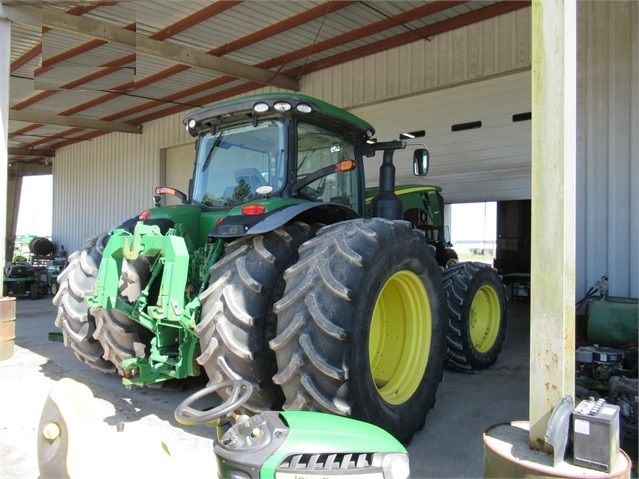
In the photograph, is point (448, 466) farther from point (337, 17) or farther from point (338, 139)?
point (337, 17)

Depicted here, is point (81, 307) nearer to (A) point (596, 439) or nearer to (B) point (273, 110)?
(B) point (273, 110)

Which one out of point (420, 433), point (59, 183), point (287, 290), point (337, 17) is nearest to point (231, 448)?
point (287, 290)

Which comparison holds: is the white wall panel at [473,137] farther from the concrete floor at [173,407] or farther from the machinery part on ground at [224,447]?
the machinery part on ground at [224,447]

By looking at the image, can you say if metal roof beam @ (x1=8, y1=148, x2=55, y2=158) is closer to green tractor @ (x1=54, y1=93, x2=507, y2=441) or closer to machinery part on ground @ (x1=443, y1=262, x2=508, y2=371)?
green tractor @ (x1=54, y1=93, x2=507, y2=441)

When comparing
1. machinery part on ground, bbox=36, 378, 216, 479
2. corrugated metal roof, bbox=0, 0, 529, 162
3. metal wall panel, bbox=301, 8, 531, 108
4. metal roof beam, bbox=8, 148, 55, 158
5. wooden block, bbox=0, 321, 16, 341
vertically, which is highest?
corrugated metal roof, bbox=0, 0, 529, 162

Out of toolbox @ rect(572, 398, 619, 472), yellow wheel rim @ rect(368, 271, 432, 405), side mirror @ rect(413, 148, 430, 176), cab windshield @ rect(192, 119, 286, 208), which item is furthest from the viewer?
A: side mirror @ rect(413, 148, 430, 176)

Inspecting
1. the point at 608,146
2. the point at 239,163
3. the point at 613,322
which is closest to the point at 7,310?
the point at 239,163

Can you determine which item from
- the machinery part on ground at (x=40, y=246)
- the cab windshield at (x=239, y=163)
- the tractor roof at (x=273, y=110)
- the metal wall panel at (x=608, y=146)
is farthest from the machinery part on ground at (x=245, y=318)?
the machinery part on ground at (x=40, y=246)

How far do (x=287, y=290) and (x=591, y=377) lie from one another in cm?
271

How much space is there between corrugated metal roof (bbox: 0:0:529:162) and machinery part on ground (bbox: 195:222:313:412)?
18.7 feet

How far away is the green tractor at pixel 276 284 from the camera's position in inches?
107

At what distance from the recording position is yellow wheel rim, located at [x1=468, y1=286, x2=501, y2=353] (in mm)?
5434

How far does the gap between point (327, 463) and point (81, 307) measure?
317 cm

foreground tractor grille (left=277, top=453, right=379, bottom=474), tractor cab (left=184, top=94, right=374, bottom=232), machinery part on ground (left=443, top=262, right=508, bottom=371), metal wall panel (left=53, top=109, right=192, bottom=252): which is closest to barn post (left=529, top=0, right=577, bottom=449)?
foreground tractor grille (left=277, top=453, right=379, bottom=474)
